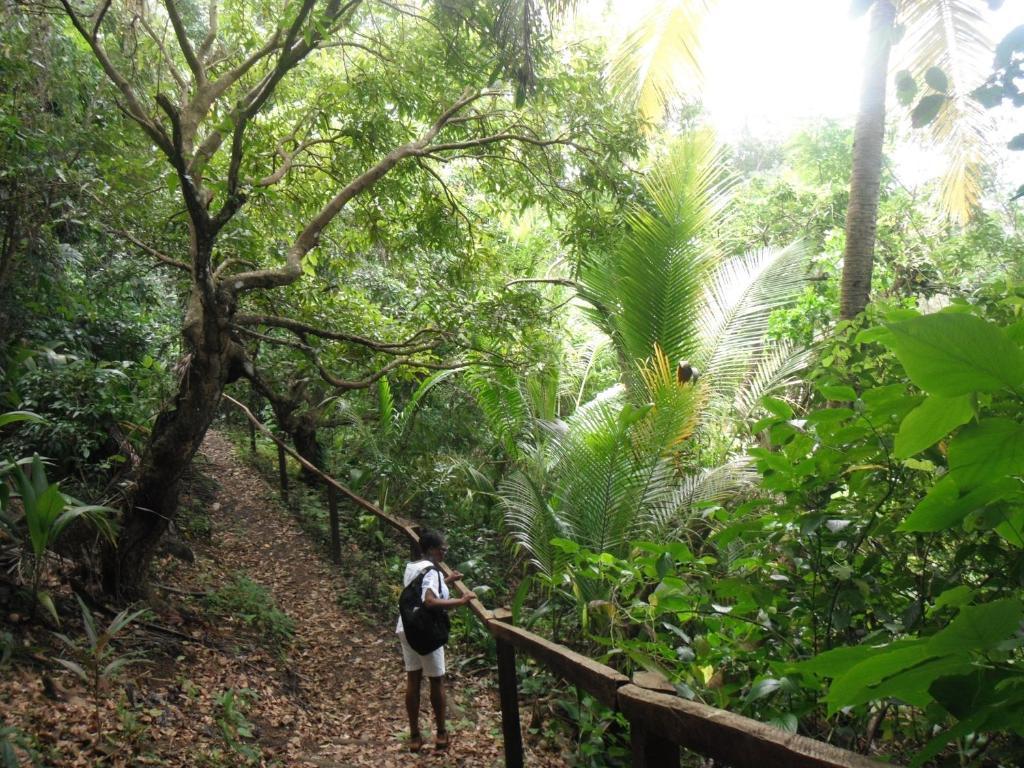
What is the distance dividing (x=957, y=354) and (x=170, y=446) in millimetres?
5286

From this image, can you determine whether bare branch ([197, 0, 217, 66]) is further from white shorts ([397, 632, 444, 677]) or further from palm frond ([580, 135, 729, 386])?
white shorts ([397, 632, 444, 677])

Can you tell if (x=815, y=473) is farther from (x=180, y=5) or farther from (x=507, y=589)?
(x=180, y=5)

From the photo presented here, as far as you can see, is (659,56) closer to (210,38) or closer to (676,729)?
(210,38)

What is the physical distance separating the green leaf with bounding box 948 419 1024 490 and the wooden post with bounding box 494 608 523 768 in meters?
3.22

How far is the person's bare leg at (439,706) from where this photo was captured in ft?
14.4

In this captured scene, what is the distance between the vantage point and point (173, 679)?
4309 millimetres

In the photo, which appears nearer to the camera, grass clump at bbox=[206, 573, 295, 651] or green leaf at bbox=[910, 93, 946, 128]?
green leaf at bbox=[910, 93, 946, 128]

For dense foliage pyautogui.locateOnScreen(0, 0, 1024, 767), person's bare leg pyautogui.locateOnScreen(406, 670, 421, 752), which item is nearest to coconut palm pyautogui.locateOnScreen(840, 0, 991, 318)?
dense foliage pyautogui.locateOnScreen(0, 0, 1024, 767)

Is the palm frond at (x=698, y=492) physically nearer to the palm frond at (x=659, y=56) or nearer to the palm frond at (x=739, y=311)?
the palm frond at (x=739, y=311)

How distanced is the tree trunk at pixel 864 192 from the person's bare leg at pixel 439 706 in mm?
4111

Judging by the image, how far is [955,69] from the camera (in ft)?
23.1

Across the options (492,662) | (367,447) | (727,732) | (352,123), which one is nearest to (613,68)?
(352,123)

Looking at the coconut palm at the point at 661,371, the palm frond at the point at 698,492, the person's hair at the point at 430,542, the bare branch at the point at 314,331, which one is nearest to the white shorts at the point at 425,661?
the person's hair at the point at 430,542

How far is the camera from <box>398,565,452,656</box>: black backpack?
4188mm
